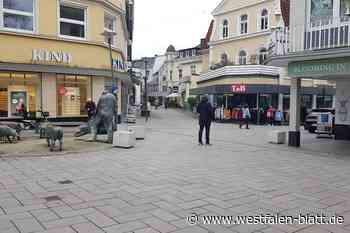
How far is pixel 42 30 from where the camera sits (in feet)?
56.6

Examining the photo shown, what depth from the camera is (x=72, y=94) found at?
61.3ft

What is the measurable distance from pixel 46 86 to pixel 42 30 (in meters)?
2.64

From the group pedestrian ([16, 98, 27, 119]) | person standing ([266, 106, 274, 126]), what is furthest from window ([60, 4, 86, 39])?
person standing ([266, 106, 274, 126])

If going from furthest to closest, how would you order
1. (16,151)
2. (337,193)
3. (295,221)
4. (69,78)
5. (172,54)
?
(172,54), (69,78), (16,151), (337,193), (295,221)

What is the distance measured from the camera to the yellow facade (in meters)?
16.6

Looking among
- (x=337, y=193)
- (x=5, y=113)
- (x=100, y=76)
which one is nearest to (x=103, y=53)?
(x=100, y=76)

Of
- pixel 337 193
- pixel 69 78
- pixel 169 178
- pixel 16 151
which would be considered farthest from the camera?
pixel 69 78

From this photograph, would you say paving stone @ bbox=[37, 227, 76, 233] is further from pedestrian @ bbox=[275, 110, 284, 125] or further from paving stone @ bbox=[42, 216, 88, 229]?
pedestrian @ bbox=[275, 110, 284, 125]

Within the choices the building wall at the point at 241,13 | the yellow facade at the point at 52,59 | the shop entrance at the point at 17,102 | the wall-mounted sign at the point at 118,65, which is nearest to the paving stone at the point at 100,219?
the yellow facade at the point at 52,59

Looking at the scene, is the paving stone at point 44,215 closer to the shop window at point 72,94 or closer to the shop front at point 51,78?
the shop front at point 51,78

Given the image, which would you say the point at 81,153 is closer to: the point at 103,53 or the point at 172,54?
the point at 103,53

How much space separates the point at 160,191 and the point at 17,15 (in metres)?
14.0

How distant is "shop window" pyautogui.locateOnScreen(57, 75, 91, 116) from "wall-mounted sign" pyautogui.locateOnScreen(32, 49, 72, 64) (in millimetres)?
830

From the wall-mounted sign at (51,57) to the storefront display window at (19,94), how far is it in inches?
32.6
